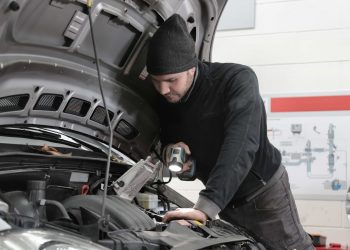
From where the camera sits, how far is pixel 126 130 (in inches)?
87.0

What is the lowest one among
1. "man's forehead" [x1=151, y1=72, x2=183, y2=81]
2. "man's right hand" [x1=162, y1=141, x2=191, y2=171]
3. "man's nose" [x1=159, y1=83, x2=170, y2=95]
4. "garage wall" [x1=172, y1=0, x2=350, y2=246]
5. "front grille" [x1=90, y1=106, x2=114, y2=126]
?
"man's right hand" [x1=162, y1=141, x2=191, y2=171]

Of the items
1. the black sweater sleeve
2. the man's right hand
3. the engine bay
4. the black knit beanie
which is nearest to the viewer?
the engine bay

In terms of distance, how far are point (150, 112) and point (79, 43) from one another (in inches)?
22.7

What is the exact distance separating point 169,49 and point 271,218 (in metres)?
0.98

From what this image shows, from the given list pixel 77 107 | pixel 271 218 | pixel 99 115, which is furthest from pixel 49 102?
pixel 271 218

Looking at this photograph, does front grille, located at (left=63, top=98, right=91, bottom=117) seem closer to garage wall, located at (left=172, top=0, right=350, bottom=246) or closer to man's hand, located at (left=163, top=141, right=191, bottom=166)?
man's hand, located at (left=163, top=141, right=191, bottom=166)

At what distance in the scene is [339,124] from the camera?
12.6ft

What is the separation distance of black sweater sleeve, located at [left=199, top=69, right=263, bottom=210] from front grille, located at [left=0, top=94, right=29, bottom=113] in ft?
2.29

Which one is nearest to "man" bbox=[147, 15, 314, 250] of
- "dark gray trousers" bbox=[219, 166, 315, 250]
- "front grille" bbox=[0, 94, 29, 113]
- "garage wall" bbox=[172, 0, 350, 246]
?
"dark gray trousers" bbox=[219, 166, 315, 250]

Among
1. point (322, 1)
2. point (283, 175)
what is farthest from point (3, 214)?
point (322, 1)

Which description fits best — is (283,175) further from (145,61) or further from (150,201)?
(145,61)

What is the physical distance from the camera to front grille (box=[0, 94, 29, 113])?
1.71m

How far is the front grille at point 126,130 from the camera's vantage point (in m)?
2.16

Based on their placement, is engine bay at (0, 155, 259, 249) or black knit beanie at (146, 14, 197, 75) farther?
black knit beanie at (146, 14, 197, 75)
